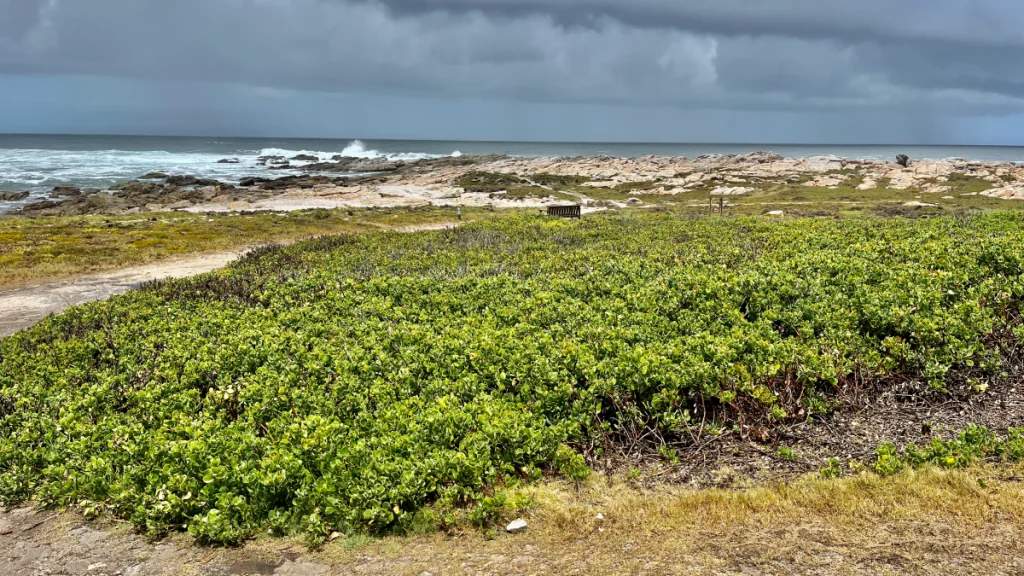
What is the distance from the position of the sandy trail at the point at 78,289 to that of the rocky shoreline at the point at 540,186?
102ft

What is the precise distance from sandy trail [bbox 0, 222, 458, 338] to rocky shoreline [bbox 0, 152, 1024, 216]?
31.2 meters

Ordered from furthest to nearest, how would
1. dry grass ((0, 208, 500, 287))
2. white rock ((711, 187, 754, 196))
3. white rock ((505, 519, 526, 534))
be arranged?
white rock ((711, 187, 754, 196)) → dry grass ((0, 208, 500, 287)) → white rock ((505, 519, 526, 534))

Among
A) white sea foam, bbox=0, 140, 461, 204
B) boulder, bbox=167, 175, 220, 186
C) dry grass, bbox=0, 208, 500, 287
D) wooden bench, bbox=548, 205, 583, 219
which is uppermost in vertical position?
white sea foam, bbox=0, 140, 461, 204

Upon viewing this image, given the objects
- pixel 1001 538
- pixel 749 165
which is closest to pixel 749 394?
pixel 1001 538

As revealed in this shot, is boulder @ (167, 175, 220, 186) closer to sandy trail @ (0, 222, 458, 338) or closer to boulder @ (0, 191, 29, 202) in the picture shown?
boulder @ (0, 191, 29, 202)

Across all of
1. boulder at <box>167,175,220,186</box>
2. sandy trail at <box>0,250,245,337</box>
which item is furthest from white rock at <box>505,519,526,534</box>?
boulder at <box>167,175,220,186</box>

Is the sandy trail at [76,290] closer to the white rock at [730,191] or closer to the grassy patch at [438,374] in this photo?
the grassy patch at [438,374]

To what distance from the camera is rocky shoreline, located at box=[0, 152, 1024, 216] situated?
193 feet

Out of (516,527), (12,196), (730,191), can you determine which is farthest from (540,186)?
(516,527)

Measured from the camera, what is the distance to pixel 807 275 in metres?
11.2

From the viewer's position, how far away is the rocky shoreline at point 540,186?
2320 inches

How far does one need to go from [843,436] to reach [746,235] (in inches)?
463

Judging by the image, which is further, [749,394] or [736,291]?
[736,291]

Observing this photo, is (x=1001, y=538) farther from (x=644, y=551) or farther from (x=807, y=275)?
(x=807, y=275)
